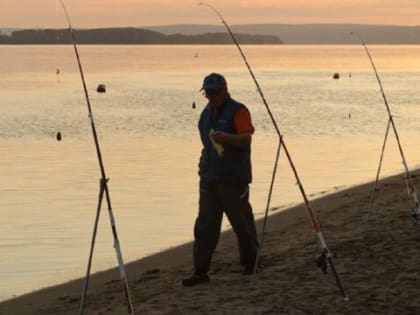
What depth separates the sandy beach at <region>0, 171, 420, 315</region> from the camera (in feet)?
22.6

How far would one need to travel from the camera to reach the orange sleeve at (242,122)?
7367 mm

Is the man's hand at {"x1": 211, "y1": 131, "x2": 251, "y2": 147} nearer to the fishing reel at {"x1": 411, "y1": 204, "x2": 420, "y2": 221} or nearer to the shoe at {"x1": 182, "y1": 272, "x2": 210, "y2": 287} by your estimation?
the shoe at {"x1": 182, "y1": 272, "x2": 210, "y2": 287}

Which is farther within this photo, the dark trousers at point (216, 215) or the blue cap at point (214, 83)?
the dark trousers at point (216, 215)

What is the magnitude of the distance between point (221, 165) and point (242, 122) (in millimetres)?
406

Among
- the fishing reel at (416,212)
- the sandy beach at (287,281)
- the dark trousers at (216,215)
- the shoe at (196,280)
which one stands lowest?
the sandy beach at (287,281)

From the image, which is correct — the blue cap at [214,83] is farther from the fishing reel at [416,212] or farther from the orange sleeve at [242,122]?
the fishing reel at [416,212]

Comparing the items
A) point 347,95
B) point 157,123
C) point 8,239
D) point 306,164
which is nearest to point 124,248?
point 8,239

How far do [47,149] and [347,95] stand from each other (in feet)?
130

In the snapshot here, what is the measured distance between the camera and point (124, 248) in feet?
42.3

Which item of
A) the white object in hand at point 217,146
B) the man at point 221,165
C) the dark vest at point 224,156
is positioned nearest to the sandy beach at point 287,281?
the man at point 221,165

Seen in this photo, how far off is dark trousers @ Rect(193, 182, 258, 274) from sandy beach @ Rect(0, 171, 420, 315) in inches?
13.0

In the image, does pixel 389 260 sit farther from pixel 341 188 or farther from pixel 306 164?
pixel 306 164

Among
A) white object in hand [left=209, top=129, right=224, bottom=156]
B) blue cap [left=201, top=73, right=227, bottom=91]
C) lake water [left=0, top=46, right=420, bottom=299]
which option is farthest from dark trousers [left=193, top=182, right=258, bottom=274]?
lake water [left=0, top=46, right=420, bottom=299]

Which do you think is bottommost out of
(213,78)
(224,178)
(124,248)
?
(124,248)
